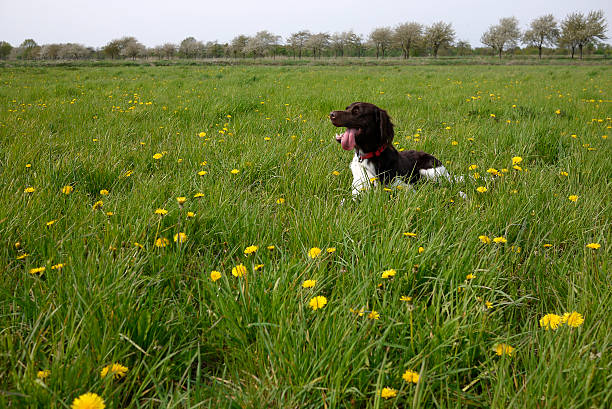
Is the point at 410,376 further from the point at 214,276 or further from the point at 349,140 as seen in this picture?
the point at 349,140

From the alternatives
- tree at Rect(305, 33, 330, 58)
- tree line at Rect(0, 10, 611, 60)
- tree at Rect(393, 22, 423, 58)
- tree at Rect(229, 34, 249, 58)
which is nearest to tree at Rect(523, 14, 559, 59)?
tree line at Rect(0, 10, 611, 60)

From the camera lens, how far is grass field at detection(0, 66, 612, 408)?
3.49ft

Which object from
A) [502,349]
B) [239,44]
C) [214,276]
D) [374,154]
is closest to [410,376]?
[502,349]

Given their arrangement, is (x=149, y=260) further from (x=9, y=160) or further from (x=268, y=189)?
(x=9, y=160)

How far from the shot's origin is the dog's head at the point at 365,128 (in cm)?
325

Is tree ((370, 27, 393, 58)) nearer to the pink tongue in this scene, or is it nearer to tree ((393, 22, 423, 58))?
tree ((393, 22, 423, 58))

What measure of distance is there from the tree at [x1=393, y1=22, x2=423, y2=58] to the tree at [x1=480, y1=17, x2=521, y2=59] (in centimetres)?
1344

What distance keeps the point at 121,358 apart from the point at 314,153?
292cm

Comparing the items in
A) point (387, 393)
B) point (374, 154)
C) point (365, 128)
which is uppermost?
point (365, 128)

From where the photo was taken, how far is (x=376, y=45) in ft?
276

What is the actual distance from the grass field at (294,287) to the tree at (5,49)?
414ft

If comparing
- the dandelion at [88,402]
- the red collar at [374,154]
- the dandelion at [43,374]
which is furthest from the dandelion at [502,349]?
the red collar at [374,154]

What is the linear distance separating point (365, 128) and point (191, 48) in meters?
108

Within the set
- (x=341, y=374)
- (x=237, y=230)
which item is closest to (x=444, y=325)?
(x=341, y=374)
